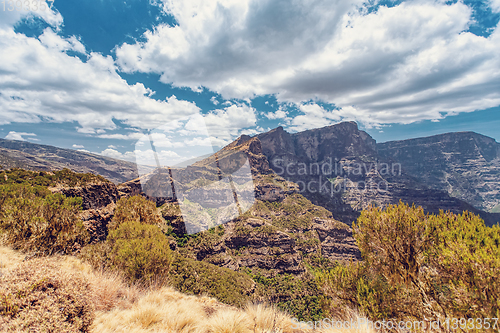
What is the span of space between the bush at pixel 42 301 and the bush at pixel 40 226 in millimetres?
6869

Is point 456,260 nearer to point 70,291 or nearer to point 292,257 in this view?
point 70,291

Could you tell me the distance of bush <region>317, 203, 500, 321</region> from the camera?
7.51m

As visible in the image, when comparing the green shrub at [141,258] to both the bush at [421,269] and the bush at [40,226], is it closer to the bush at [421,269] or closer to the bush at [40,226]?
the bush at [40,226]

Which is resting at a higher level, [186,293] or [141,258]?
[141,258]

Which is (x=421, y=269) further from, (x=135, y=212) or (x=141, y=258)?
(x=135, y=212)

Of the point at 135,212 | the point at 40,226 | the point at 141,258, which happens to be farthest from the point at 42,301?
the point at 135,212

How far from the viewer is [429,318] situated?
27.9ft

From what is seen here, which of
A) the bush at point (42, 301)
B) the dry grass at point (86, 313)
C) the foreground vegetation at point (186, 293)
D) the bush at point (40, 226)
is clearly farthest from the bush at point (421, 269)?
the bush at point (40, 226)

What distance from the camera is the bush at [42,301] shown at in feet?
13.5

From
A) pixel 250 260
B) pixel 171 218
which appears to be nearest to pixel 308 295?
pixel 250 260

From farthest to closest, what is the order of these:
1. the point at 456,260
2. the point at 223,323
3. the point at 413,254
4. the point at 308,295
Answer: the point at 308,295
the point at 413,254
the point at 456,260
the point at 223,323

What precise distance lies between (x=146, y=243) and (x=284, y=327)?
1211cm

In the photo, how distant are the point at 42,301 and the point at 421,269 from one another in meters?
16.6

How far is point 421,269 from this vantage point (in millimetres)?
11008
